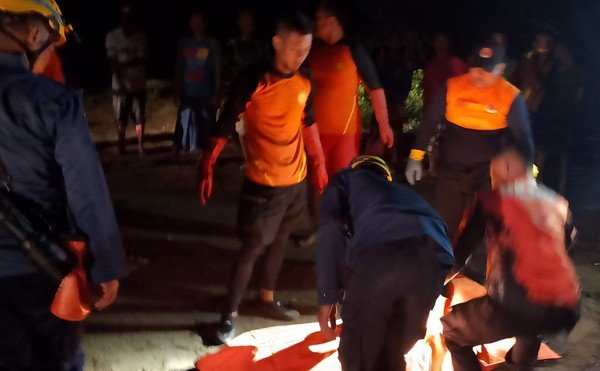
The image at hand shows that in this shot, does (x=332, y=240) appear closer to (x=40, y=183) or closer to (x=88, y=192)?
(x=88, y=192)

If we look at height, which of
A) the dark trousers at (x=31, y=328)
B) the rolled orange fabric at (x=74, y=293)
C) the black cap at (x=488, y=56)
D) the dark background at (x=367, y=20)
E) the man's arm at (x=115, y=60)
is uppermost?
the black cap at (x=488, y=56)

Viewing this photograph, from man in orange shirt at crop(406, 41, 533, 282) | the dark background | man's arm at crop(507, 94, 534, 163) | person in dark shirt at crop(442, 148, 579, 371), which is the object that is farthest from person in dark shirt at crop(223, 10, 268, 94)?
the dark background

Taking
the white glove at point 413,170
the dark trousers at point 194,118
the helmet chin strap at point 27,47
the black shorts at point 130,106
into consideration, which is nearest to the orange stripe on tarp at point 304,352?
the white glove at point 413,170

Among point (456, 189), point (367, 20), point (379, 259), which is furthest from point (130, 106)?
point (367, 20)

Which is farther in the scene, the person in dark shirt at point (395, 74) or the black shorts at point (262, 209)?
the person in dark shirt at point (395, 74)

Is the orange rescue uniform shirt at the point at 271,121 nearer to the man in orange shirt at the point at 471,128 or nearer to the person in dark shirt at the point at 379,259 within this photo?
the man in orange shirt at the point at 471,128

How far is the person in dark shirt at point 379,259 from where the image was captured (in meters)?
2.51

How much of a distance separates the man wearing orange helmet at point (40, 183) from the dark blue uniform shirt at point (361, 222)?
89 cm

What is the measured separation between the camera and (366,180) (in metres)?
2.67

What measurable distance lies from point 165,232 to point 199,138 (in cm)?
204

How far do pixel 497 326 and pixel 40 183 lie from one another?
222 cm

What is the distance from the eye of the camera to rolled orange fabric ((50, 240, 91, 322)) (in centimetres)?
224

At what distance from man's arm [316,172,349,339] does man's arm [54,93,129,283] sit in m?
0.88

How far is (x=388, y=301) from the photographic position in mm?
2551
